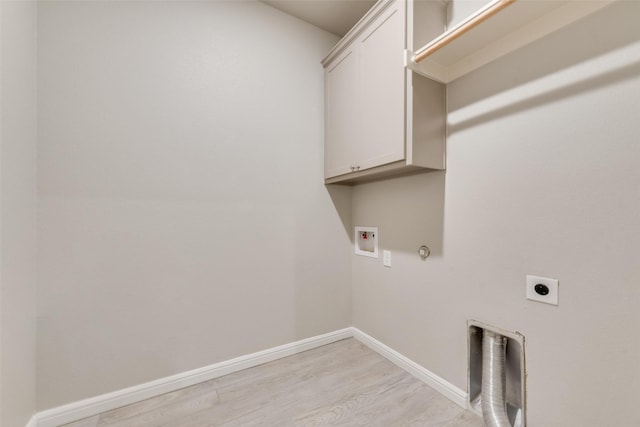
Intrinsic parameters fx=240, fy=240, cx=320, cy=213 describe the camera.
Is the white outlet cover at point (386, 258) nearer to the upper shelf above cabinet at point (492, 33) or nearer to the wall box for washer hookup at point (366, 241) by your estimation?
the wall box for washer hookup at point (366, 241)

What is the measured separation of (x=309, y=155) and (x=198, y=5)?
1285mm

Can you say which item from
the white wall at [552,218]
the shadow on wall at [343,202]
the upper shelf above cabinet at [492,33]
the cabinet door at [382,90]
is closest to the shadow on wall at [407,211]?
the white wall at [552,218]

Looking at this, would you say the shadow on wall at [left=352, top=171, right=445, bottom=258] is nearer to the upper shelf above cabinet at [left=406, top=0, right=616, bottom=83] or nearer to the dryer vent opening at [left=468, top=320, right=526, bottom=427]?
the dryer vent opening at [left=468, top=320, right=526, bottom=427]

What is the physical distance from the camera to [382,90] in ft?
5.15

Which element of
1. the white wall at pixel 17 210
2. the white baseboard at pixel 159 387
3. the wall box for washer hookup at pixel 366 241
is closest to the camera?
the white wall at pixel 17 210

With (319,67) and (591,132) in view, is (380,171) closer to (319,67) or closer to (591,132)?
(591,132)

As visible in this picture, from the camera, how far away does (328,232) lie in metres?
2.23

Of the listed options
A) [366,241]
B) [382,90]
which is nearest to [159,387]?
[366,241]

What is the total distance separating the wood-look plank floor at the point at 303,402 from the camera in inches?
52.9

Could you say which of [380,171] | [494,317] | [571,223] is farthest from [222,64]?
[494,317]

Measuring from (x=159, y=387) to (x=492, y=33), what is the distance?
2.82 m

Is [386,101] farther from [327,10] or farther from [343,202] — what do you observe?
[327,10]

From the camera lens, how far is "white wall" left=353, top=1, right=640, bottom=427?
3.06 feet

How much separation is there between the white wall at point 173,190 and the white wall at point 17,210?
6cm
